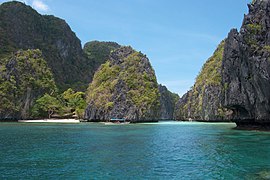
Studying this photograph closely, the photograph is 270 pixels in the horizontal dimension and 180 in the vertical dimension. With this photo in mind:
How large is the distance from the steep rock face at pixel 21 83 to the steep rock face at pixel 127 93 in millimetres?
28844

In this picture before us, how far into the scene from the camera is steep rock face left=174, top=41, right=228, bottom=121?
442 feet

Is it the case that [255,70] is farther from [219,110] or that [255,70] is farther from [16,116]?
[16,116]

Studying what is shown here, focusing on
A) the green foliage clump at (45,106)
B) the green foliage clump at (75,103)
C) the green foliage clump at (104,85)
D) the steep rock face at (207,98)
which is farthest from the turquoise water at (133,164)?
the green foliage clump at (75,103)

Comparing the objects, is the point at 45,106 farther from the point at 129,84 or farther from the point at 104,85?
the point at 129,84

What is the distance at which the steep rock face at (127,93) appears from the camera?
4734 inches

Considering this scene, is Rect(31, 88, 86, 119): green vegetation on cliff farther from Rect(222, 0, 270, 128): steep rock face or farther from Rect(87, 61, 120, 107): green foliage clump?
Rect(222, 0, 270, 128): steep rock face

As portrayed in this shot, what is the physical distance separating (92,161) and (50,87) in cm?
13494

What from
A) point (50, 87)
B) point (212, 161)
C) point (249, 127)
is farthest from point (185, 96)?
point (212, 161)

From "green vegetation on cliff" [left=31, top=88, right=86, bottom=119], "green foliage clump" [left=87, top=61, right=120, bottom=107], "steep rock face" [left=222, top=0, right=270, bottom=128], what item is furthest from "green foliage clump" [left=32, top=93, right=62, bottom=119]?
"steep rock face" [left=222, top=0, right=270, bottom=128]

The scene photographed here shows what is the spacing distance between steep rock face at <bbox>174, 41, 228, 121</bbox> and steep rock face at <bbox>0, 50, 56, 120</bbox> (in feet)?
269

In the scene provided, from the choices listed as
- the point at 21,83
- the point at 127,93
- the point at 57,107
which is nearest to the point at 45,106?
the point at 57,107

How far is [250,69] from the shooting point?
2247 inches

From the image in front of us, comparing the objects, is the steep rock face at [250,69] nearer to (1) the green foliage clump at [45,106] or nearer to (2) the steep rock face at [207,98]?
(2) the steep rock face at [207,98]

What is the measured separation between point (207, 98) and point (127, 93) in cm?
4380
